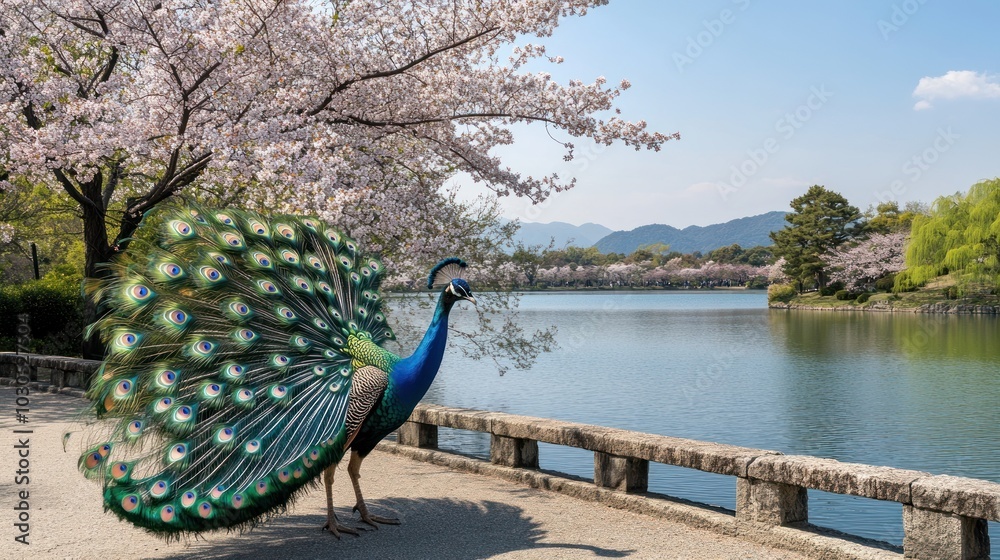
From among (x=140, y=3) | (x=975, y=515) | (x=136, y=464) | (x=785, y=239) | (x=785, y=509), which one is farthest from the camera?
(x=785, y=239)

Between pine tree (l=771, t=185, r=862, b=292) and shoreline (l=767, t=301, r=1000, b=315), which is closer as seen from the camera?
shoreline (l=767, t=301, r=1000, b=315)

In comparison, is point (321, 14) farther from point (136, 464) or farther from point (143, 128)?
point (136, 464)

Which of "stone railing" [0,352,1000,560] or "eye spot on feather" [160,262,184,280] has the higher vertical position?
"eye spot on feather" [160,262,184,280]

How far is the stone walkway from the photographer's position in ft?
20.7

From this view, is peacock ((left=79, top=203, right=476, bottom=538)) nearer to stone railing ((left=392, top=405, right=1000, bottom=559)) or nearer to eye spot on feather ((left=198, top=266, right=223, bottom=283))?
eye spot on feather ((left=198, top=266, right=223, bottom=283))

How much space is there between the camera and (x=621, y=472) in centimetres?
762

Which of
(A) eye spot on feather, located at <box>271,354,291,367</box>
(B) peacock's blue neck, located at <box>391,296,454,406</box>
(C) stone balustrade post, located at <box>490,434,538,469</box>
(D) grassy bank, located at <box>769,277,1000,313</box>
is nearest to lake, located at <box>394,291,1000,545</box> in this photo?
(C) stone balustrade post, located at <box>490,434,538,469</box>

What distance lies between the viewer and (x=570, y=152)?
1416 cm

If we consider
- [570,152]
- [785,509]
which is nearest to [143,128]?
[570,152]

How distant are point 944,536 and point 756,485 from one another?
4.62 ft

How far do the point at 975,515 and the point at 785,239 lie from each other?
7623 centimetres

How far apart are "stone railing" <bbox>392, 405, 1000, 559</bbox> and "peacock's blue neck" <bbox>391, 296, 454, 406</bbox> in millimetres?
1997

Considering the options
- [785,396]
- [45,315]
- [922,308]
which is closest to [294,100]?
[45,315]

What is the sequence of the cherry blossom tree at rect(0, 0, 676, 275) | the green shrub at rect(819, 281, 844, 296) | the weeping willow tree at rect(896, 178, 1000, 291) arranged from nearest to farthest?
the cherry blossom tree at rect(0, 0, 676, 275) < the weeping willow tree at rect(896, 178, 1000, 291) < the green shrub at rect(819, 281, 844, 296)
